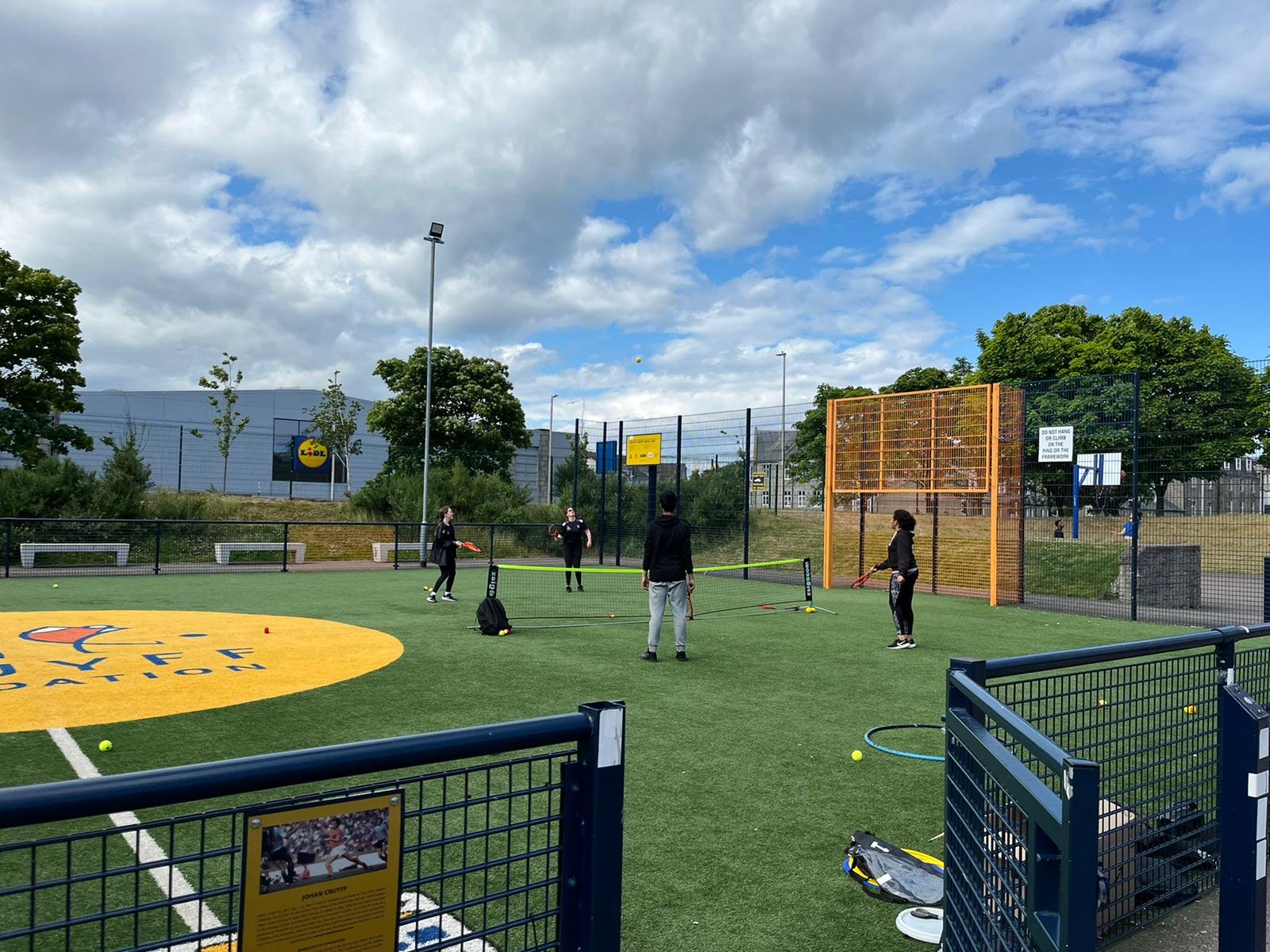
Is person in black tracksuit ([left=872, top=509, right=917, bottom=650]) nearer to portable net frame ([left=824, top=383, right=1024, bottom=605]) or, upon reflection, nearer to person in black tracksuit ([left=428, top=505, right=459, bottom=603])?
portable net frame ([left=824, top=383, right=1024, bottom=605])

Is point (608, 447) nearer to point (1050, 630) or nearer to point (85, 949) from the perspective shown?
point (1050, 630)

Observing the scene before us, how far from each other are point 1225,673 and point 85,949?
4.99 meters

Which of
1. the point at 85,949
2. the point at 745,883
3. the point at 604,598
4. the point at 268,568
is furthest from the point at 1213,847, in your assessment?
the point at 268,568

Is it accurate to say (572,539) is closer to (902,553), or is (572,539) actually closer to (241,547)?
(902,553)

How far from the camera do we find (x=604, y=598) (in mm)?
17344

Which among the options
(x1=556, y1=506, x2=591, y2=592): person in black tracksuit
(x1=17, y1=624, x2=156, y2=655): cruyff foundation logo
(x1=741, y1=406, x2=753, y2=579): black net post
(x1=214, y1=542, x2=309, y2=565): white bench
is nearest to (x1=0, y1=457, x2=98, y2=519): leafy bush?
(x1=214, y1=542, x2=309, y2=565): white bench

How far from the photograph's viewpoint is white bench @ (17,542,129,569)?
19703mm

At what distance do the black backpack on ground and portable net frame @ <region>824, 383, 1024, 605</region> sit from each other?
26.0 ft

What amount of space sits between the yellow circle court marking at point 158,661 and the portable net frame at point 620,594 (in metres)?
2.78

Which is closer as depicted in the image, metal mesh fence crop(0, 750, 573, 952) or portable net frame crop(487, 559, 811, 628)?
metal mesh fence crop(0, 750, 573, 952)

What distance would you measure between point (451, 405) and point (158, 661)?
34.1m

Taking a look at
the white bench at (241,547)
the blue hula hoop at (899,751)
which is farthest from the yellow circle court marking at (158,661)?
the white bench at (241,547)

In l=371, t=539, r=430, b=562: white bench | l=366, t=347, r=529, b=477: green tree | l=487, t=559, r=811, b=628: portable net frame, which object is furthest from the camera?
l=366, t=347, r=529, b=477: green tree

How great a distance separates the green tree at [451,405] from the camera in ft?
136
